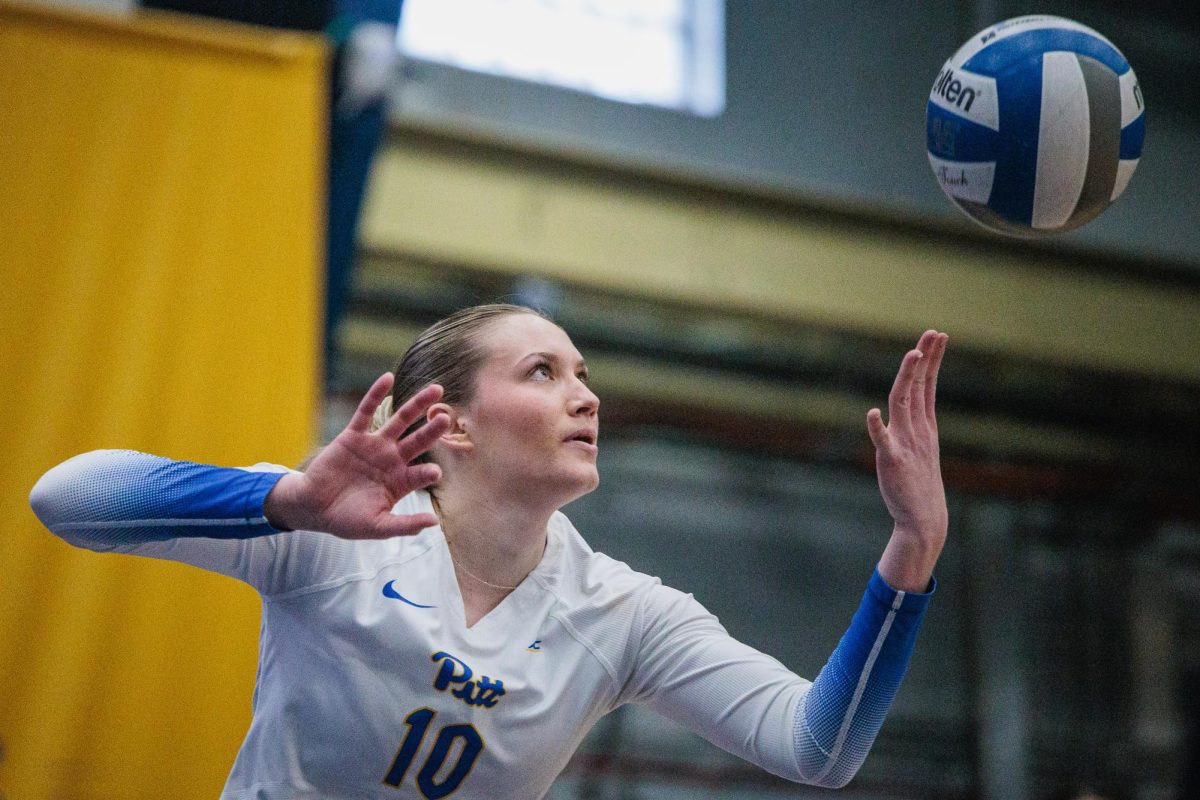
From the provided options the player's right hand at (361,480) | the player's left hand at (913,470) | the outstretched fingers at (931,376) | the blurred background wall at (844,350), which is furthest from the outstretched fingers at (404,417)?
the blurred background wall at (844,350)

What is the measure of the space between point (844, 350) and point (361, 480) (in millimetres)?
7684

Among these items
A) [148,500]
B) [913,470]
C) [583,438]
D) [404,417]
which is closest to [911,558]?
[913,470]

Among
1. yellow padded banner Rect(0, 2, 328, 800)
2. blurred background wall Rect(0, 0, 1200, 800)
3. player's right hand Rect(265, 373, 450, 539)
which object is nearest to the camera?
player's right hand Rect(265, 373, 450, 539)

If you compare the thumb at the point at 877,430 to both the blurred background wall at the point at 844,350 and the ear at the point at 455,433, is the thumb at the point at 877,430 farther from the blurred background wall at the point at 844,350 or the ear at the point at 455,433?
the blurred background wall at the point at 844,350

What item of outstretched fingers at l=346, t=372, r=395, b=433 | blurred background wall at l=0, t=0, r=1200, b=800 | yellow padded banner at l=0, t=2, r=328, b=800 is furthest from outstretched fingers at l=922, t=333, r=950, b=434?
blurred background wall at l=0, t=0, r=1200, b=800

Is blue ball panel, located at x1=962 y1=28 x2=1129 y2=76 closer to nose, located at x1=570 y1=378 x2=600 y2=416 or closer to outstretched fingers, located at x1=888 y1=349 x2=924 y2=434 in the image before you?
outstretched fingers, located at x1=888 y1=349 x2=924 y2=434

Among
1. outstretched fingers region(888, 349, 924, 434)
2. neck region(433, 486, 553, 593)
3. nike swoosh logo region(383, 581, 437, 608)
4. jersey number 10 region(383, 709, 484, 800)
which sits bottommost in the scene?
jersey number 10 region(383, 709, 484, 800)

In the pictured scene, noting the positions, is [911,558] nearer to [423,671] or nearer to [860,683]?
[860,683]

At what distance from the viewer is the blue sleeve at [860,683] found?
81.3 inches

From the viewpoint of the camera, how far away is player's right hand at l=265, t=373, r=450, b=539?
1.85 m

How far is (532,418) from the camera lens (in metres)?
2.30

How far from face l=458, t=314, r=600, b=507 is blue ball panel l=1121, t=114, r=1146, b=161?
60.9 inches

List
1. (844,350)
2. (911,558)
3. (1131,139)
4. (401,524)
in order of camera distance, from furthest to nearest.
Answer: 1. (844,350)
2. (1131,139)
3. (911,558)
4. (401,524)

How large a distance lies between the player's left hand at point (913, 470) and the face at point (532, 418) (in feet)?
1.80
